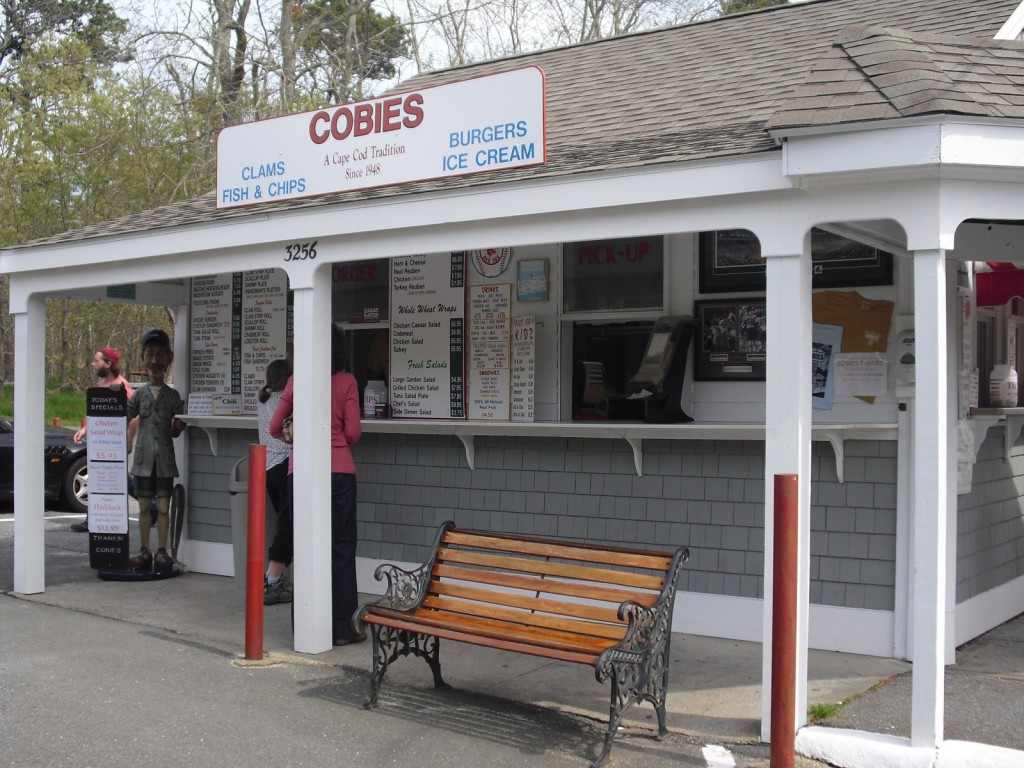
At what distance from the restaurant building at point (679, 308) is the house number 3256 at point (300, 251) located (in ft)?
0.05

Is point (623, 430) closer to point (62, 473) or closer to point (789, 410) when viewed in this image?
point (789, 410)

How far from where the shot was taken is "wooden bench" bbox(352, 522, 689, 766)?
15.7ft

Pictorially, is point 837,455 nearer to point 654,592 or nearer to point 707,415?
point 707,415

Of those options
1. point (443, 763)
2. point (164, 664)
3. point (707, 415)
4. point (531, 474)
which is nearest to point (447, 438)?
point (531, 474)

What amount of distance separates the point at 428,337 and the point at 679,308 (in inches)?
81.6

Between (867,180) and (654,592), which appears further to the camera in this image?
(654,592)

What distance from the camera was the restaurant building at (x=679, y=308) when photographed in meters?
4.63

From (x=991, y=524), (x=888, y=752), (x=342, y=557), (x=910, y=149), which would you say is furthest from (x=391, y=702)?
(x=991, y=524)

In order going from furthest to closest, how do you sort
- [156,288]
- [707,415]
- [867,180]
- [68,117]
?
[68,117]
[156,288]
[707,415]
[867,180]

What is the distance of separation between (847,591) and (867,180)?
288 cm

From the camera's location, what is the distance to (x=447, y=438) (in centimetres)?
819

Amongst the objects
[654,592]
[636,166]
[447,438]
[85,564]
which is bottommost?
[85,564]

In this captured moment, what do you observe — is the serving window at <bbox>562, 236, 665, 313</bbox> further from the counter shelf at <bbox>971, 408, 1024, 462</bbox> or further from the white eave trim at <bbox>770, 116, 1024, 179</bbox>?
the white eave trim at <bbox>770, 116, 1024, 179</bbox>

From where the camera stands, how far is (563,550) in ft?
18.1
